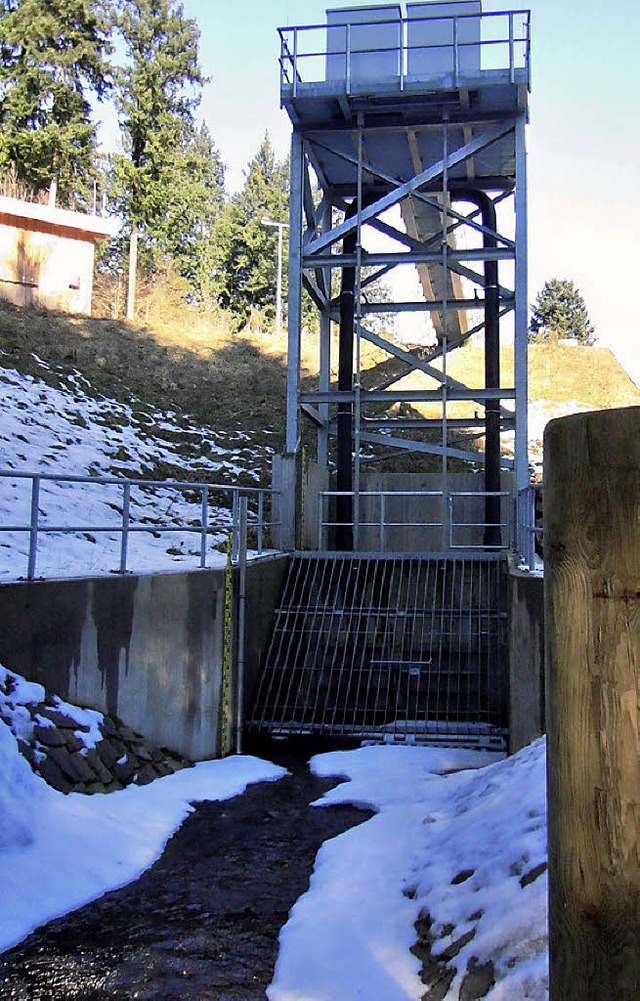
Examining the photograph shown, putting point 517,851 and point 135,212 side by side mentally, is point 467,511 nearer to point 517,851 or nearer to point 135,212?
point 517,851

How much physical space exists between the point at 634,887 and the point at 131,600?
21.4 feet

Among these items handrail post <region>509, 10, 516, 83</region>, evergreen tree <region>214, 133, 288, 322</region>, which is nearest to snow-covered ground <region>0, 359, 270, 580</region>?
handrail post <region>509, 10, 516, 83</region>

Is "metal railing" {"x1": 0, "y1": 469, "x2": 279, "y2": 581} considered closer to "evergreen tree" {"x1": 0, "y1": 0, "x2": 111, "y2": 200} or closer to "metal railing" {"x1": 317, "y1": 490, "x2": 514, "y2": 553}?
"metal railing" {"x1": 317, "y1": 490, "x2": 514, "y2": 553}

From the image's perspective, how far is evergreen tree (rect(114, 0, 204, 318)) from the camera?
110 ft

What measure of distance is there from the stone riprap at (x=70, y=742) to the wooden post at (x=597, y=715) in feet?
16.2

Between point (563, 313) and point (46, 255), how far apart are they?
3081 centimetres

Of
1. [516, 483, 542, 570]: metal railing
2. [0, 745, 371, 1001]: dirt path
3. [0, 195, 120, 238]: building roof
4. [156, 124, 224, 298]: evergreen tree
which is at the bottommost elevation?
[0, 745, 371, 1001]: dirt path

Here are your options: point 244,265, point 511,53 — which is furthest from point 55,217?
point 511,53

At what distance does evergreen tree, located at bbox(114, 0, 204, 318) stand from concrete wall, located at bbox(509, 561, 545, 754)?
87.1ft

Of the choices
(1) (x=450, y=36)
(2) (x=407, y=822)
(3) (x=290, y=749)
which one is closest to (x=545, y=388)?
(1) (x=450, y=36)

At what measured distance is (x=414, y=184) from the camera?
45.0 feet

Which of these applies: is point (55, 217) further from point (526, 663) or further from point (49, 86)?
point (526, 663)

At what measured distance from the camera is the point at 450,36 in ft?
43.9

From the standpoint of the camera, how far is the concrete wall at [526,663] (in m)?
7.54
